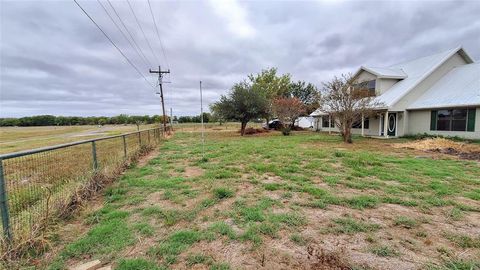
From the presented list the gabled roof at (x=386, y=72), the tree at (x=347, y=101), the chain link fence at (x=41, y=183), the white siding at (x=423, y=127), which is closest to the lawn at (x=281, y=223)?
the chain link fence at (x=41, y=183)

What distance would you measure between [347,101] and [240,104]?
9274 mm

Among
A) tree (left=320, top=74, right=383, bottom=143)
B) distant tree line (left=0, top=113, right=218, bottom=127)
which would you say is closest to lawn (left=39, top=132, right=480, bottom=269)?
tree (left=320, top=74, right=383, bottom=143)

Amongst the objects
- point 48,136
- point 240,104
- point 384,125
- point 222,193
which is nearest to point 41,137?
point 48,136

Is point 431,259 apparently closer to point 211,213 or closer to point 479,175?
point 211,213

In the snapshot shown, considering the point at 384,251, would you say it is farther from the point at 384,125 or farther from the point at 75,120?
the point at 75,120

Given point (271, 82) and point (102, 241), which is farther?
point (271, 82)

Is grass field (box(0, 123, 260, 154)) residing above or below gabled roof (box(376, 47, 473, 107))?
below

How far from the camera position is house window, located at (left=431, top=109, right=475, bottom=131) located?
12.6 metres

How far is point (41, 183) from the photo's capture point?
12.0ft

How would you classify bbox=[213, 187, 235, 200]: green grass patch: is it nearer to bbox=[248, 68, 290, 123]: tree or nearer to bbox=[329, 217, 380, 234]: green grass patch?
bbox=[329, 217, 380, 234]: green grass patch

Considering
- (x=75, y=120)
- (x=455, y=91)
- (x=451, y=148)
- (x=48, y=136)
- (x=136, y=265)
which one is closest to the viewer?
(x=136, y=265)

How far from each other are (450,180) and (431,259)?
163 inches

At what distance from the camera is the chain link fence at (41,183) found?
8.50ft

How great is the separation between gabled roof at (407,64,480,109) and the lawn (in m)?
10.3
